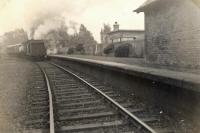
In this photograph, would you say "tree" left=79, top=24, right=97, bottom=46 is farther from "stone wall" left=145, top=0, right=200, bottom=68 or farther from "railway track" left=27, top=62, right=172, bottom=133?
"railway track" left=27, top=62, right=172, bottom=133

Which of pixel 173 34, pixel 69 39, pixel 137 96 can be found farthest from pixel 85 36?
pixel 137 96

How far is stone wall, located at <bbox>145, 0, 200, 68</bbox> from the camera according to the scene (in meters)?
18.5

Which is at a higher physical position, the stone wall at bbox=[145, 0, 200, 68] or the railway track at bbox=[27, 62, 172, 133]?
the stone wall at bbox=[145, 0, 200, 68]

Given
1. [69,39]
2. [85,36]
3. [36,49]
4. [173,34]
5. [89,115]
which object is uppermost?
[85,36]

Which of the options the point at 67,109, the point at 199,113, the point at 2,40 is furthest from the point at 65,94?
the point at 2,40

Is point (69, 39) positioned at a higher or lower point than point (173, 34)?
higher

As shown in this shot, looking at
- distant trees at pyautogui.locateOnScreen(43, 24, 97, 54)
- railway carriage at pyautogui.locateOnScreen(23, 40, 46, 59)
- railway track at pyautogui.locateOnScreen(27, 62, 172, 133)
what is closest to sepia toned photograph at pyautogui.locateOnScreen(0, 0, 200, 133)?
railway track at pyautogui.locateOnScreen(27, 62, 172, 133)

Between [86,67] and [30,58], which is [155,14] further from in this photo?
[30,58]

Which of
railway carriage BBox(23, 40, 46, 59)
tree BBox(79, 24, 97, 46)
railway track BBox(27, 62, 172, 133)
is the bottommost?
railway track BBox(27, 62, 172, 133)

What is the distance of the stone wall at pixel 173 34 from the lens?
1847 cm

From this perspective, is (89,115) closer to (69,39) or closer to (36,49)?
(36,49)

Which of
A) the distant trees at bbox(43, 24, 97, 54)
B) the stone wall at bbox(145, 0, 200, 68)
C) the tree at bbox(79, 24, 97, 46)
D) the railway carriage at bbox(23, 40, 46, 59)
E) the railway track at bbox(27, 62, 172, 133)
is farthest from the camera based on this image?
the tree at bbox(79, 24, 97, 46)

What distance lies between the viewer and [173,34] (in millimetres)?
20562

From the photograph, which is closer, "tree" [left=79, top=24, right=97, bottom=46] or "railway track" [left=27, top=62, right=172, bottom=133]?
"railway track" [left=27, top=62, right=172, bottom=133]
